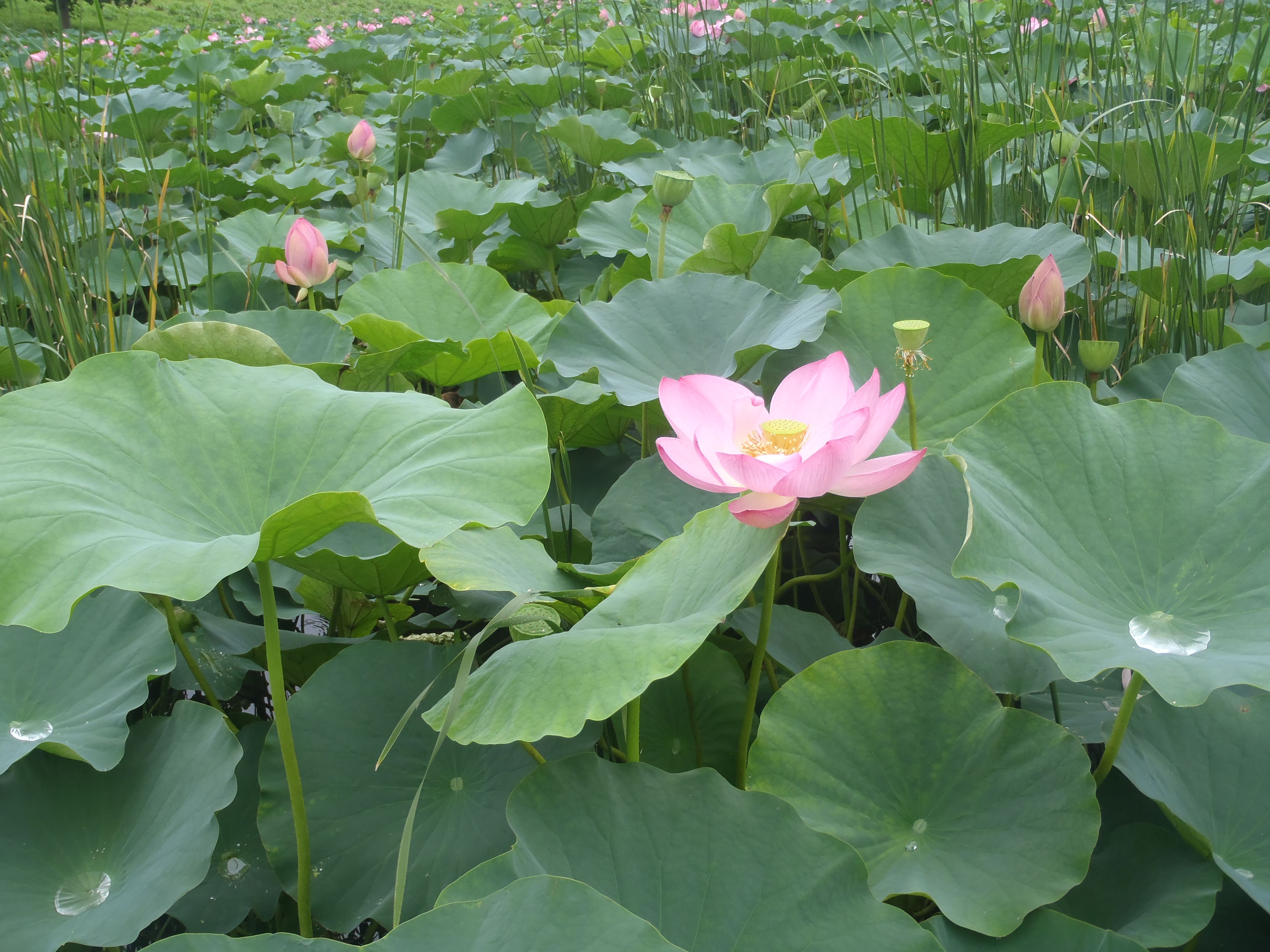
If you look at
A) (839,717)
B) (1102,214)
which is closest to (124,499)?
(839,717)

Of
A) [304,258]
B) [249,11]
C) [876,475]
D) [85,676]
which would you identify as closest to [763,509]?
[876,475]

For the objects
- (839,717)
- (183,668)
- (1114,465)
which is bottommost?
(183,668)

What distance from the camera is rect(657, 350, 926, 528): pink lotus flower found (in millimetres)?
607

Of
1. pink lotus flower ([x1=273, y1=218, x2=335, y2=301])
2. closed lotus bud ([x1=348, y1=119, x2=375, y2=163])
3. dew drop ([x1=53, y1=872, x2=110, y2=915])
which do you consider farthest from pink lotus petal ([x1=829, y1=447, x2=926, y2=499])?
closed lotus bud ([x1=348, y1=119, x2=375, y2=163])

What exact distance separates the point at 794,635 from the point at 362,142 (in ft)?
5.36

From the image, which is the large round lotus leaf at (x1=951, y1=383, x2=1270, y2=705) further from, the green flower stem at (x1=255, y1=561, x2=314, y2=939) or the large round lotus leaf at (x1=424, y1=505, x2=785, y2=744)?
the green flower stem at (x1=255, y1=561, x2=314, y2=939)

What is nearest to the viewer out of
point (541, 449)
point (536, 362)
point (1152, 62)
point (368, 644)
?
point (541, 449)

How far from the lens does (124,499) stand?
0.69m

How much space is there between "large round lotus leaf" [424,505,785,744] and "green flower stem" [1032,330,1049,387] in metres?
0.47

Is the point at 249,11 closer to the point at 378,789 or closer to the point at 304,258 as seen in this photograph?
the point at 304,258

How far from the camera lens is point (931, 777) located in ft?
2.18

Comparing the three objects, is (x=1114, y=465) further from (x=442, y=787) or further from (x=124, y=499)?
(x=124, y=499)

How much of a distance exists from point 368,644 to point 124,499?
24 cm

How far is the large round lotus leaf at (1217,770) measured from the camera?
2.01ft
